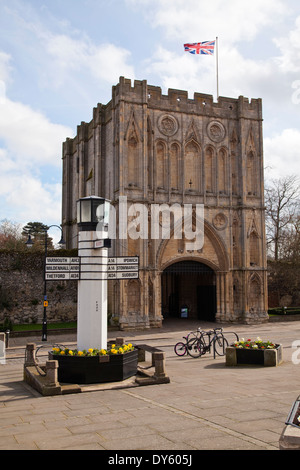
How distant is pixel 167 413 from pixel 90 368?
3925mm

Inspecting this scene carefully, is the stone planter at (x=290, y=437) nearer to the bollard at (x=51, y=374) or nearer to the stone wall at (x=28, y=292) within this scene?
the bollard at (x=51, y=374)

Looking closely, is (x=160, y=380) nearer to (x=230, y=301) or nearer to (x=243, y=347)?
(x=243, y=347)

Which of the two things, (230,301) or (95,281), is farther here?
(230,301)

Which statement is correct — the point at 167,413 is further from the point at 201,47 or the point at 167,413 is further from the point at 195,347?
the point at 201,47

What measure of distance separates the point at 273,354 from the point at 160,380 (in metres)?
4.77

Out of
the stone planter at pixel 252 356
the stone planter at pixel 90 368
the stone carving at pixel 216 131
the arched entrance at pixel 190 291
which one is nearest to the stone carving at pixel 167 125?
the stone carving at pixel 216 131

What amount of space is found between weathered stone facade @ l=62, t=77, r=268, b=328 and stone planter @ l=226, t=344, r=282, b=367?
14.5m

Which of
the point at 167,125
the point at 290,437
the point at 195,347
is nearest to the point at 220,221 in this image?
the point at 167,125

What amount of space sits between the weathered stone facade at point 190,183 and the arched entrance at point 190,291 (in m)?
0.11

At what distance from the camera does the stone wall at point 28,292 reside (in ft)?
105

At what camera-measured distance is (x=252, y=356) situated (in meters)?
15.9

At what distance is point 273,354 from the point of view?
15602mm

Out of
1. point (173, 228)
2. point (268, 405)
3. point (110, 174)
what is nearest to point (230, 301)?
point (173, 228)

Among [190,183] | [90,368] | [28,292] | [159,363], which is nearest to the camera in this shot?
[90,368]
